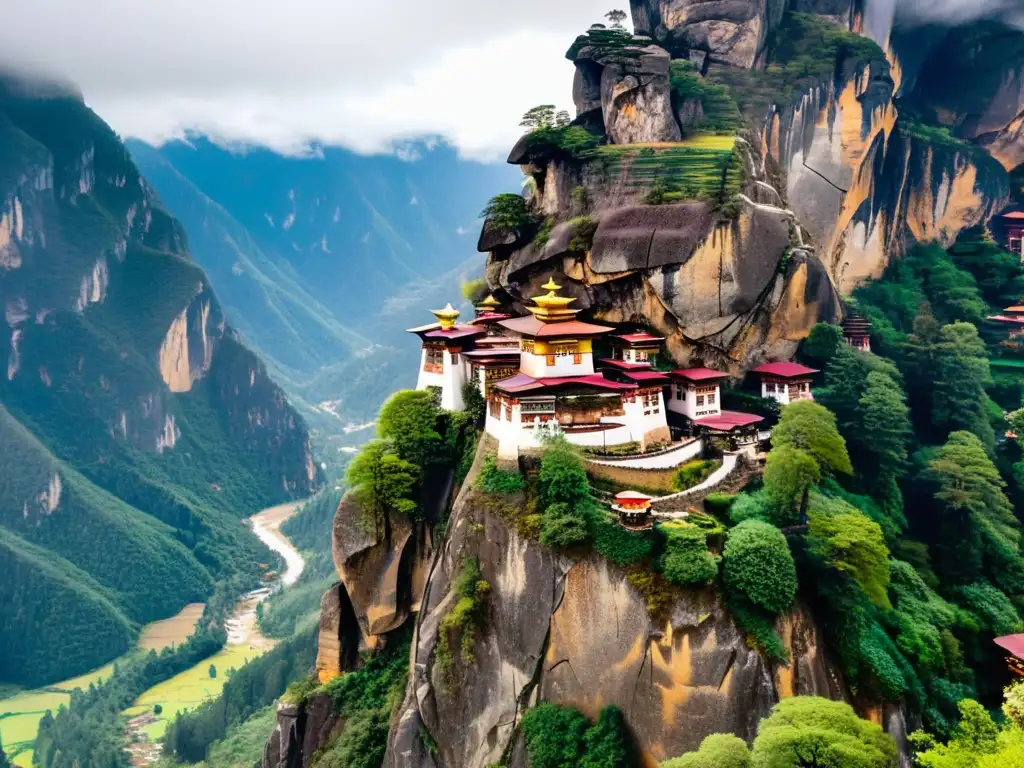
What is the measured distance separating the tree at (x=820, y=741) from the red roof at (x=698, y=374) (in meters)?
15.3

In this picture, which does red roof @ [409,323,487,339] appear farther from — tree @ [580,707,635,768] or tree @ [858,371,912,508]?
tree @ [580,707,635,768]

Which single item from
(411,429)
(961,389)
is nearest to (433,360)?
(411,429)

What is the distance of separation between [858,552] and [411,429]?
1787 cm

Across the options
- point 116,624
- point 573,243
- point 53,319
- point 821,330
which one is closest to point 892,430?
point 821,330

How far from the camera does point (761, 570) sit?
80.6 ft

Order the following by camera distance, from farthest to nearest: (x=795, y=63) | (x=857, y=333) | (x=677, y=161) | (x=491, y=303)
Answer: (x=795, y=63) → (x=491, y=303) → (x=857, y=333) → (x=677, y=161)

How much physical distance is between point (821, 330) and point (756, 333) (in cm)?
312

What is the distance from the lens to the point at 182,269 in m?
140

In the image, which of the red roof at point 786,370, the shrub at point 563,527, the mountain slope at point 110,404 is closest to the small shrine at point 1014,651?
the red roof at point 786,370

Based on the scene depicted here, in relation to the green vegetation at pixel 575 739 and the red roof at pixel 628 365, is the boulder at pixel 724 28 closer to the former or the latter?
the red roof at pixel 628 365

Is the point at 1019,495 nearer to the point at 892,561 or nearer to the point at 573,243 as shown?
the point at 892,561

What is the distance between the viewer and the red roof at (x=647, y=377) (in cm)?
3272

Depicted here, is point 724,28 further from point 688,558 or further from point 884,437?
point 688,558

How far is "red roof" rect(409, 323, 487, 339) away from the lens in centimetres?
3738
